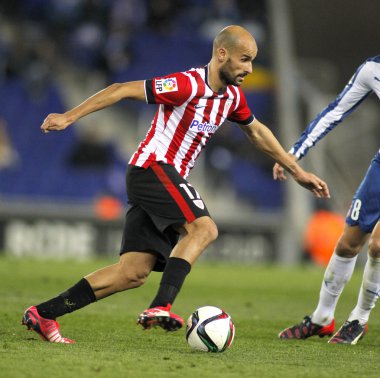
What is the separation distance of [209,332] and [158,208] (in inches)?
32.1

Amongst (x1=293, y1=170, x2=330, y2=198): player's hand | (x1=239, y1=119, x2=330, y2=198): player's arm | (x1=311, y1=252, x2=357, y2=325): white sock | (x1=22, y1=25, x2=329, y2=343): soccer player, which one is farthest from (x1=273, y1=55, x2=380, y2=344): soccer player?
(x1=22, y1=25, x2=329, y2=343): soccer player

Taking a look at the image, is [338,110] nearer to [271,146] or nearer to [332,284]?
[271,146]

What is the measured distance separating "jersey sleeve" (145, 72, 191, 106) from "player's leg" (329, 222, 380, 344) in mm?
1667

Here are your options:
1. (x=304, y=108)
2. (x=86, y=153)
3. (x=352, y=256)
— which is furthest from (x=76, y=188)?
(x=352, y=256)

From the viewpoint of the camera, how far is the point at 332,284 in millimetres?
7008

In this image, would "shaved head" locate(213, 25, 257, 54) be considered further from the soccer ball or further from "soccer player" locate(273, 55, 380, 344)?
the soccer ball

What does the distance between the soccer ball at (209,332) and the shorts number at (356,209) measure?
4.97 ft

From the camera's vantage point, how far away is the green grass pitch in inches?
189

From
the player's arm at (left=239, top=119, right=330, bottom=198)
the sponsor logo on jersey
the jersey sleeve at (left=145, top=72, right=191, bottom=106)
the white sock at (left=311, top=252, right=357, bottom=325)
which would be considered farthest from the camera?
the white sock at (left=311, top=252, right=357, bottom=325)

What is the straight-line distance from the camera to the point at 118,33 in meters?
21.7

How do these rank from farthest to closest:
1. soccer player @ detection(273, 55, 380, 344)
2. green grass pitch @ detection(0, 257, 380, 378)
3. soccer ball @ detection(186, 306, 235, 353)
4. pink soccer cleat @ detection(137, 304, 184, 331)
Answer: soccer player @ detection(273, 55, 380, 344), soccer ball @ detection(186, 306, 235, 353), pink soccer cleat @ detection(137, 304, 184, 331), green grass pitch @ detection(0, 257, 380, 378)

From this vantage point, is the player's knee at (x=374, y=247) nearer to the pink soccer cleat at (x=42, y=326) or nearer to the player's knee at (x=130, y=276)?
the player's knee at (x=130, y=276)

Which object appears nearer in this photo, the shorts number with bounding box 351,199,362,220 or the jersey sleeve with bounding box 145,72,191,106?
the jersey sleeve with bounding box 145,72,191,106

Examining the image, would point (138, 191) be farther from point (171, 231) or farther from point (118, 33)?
point (118, 33)
